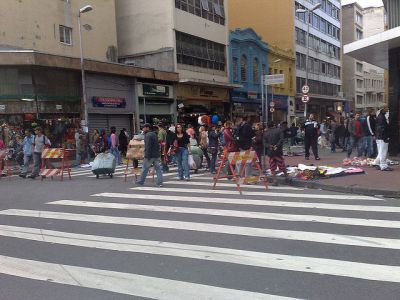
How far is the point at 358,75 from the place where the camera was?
8131cm

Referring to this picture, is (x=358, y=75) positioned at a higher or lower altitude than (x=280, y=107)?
higher

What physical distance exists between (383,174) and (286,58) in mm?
39794

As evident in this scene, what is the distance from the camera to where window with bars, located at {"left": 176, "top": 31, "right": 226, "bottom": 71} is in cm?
3306

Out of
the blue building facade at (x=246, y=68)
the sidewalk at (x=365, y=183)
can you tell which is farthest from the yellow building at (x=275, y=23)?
the sidewalk at (x=365, y=183)

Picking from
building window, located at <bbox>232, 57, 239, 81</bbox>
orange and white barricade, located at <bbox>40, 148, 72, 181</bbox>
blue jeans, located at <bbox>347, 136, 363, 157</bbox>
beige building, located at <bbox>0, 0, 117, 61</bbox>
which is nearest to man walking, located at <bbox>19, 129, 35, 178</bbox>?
orange and white barricade, located at <bbox>40, 148, 72, 181</bbox>

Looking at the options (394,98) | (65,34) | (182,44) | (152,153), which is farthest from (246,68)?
(152,153)

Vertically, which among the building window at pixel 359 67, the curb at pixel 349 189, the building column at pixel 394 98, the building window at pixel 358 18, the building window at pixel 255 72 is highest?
the building window at pixel 358 18

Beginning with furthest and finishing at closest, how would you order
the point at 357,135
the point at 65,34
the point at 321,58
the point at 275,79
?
the point at 321,58 < the point at 65,34 < the point at 357,135 < the point at 275,79

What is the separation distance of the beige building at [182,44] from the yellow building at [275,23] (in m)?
15.1

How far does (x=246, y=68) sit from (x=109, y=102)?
17.2 metres

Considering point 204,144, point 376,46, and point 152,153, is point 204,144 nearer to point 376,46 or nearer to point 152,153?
point 152,153

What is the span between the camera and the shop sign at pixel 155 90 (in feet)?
101

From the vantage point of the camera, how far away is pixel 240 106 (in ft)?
133

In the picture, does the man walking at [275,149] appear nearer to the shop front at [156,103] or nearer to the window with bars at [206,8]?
the shop front at [156,103]
